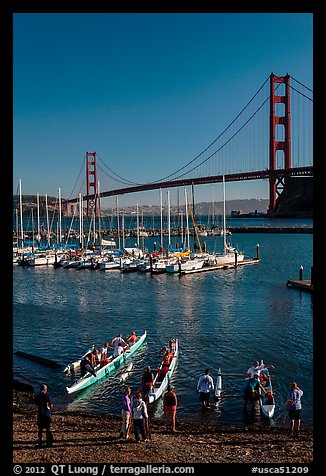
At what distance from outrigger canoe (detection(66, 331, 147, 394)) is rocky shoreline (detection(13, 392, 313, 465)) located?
189cm

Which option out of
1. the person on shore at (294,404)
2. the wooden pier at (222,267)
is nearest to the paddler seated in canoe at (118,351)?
the person on shore at (294,404)

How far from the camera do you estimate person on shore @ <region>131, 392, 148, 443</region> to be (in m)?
8.52

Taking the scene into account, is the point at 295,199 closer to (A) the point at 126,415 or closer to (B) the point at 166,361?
(B) the point at 166,361

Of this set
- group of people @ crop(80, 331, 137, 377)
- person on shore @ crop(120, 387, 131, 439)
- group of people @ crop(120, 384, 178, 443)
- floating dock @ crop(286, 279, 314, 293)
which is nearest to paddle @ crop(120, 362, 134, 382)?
group of people @ crop(80, 331, 137, 377)

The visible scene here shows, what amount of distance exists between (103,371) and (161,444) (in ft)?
18.4

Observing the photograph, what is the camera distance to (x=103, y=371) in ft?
46.1

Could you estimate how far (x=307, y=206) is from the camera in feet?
388

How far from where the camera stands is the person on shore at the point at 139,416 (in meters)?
8.52

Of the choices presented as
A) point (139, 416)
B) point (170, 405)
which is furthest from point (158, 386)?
point (139, 416)

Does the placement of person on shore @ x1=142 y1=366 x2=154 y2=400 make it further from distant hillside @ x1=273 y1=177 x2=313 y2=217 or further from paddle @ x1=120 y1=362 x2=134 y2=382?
distant hillside @ x1=273 y1=177 x2=313 y2=217

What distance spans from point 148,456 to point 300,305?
66.0 feet
